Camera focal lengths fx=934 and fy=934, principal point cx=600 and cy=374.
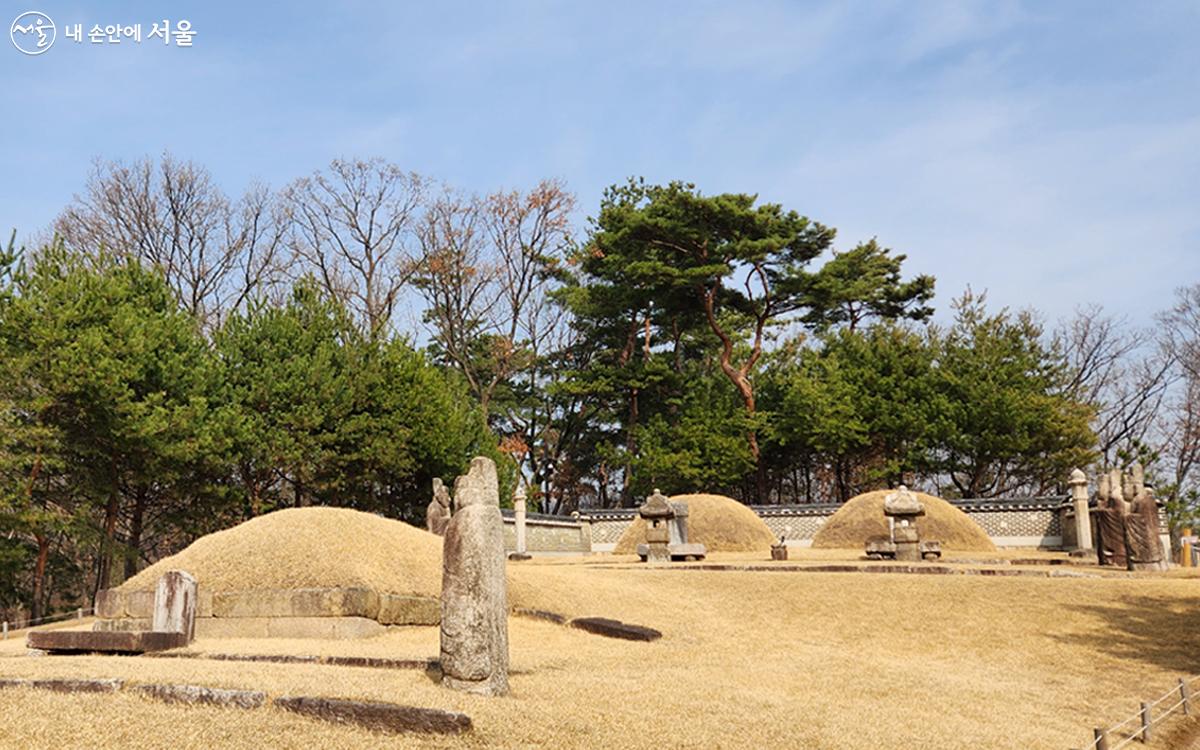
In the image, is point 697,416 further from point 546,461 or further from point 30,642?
point 30,642

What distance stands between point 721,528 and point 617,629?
18.6m

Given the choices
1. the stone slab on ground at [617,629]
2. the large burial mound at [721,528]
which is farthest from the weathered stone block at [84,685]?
the large burial mound at [721,528]

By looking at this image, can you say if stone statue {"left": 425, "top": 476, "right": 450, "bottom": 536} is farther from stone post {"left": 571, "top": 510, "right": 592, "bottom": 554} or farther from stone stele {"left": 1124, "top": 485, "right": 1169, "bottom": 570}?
stone post {"left": 571, "top": 510, "right": 592, "bottom": 554}

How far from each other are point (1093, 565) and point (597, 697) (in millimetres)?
17140

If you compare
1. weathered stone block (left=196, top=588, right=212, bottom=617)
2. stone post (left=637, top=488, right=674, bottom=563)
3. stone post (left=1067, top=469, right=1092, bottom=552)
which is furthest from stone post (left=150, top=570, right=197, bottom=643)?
stone post (left=1067, top=469, right=1092, bottom=552)

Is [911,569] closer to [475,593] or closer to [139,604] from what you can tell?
[475,593]

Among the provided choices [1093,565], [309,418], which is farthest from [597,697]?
[309,418]

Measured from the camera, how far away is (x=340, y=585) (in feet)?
45.9

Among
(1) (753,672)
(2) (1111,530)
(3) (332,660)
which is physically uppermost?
(2) (1111,530)

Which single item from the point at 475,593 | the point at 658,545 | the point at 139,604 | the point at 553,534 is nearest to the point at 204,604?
the point at 139,604

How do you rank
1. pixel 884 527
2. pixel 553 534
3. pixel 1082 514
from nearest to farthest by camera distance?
pixel 1082 514 → pixel 884 527 → pixel 553 534

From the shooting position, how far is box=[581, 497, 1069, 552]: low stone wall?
112ft

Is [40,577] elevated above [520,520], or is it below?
below

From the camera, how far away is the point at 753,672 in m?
11.8
